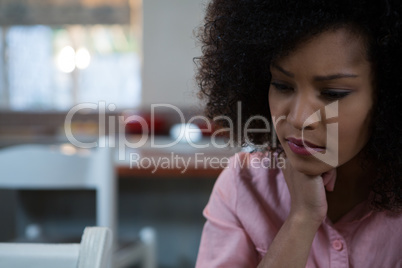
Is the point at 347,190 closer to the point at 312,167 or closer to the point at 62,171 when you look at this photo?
the point at 312,167

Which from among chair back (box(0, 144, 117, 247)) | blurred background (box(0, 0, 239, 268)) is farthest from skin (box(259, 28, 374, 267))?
blurred background (box(0, 0, 239, 268))

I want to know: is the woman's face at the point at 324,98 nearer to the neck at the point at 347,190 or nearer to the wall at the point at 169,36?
the neck at the point at 347,190

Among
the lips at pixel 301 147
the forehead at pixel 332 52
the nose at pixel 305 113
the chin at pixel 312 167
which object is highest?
the forehead at pixel 332 52

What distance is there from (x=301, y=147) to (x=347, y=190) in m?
0.21

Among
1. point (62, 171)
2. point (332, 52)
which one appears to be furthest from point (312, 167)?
point (62, 171)

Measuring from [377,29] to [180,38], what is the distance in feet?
13.5

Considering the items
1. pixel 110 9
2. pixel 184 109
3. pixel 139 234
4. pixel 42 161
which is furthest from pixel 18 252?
pixel 110 9

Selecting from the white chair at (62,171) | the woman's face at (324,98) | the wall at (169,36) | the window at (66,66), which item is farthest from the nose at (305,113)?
the window at (66,66)

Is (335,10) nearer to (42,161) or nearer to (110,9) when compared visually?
(42,161)

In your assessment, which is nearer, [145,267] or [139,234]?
[145,267]

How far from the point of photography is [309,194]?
0.81 metres

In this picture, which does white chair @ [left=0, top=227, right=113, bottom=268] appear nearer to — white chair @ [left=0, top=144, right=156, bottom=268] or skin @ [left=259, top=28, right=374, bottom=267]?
skin @ [left=259, top=28, right=374, bottom=267]

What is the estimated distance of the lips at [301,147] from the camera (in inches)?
28.6

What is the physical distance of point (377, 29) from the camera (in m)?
0.70
